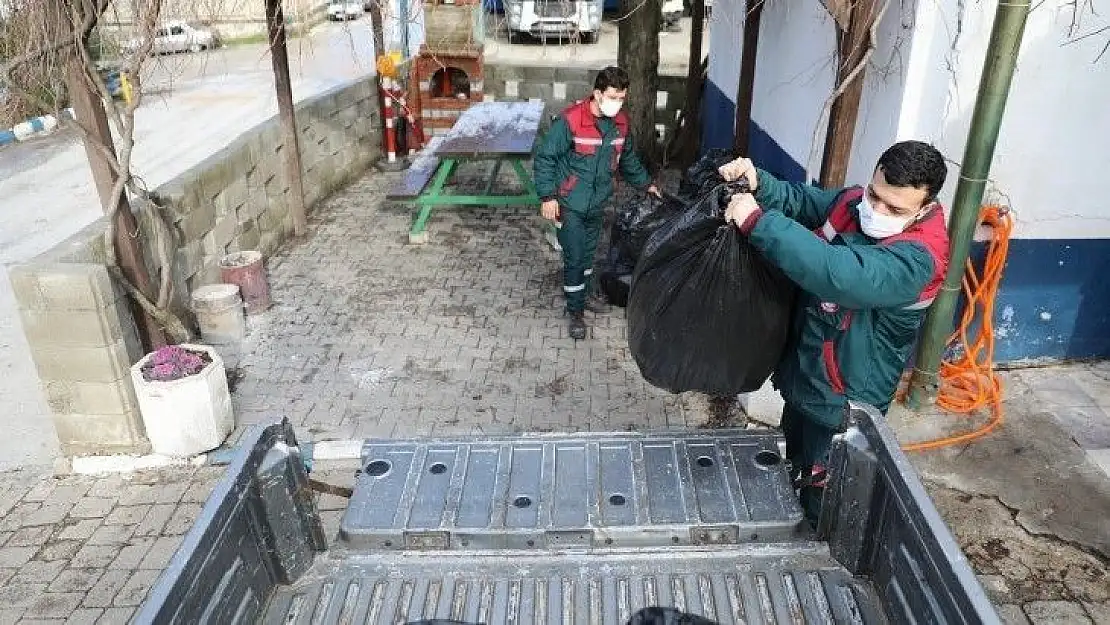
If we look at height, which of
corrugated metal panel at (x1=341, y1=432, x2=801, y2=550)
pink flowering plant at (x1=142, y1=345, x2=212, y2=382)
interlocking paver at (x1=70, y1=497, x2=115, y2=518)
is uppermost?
corrugated metal panel at (x1=341, y1=432, x2=801, y2=550)

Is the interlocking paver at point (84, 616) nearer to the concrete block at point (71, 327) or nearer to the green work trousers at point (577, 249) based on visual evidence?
the concrete block at point (71, 327)

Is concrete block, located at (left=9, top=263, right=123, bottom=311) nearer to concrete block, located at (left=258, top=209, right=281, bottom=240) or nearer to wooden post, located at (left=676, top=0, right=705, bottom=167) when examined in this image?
concrete block, located at (left=258, top=209, right=281, bottom=240)

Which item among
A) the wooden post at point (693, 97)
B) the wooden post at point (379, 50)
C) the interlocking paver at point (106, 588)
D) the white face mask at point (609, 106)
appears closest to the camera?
the interlocking paver at point (106, 588)

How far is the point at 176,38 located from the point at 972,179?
4813 mm

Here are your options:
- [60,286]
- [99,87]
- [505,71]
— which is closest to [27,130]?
[505,71]

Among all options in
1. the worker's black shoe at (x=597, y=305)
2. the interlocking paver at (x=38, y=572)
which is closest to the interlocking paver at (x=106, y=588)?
the interlocking paver at (x=38, y=572)

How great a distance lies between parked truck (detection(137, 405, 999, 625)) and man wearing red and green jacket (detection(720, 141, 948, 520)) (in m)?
0.24

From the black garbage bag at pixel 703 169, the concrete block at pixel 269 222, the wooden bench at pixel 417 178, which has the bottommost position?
the concrete block at pixel 269 222

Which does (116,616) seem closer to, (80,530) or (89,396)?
(80,530)

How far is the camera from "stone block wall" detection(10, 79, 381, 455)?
3.76m

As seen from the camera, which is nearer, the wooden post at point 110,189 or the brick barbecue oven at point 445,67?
the wooden post at point 110,189

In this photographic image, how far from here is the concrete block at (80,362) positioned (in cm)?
388

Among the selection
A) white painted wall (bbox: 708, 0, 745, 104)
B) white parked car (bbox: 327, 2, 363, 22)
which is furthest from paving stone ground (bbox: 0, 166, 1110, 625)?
white painted wall (bbox: 708, 0, 745, 104)

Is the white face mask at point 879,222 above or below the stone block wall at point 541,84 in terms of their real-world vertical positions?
above
